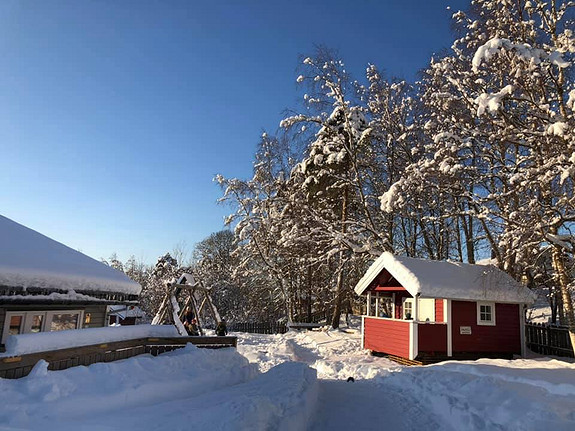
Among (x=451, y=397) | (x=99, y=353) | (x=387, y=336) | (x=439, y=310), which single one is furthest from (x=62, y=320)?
(x=439, y=310)

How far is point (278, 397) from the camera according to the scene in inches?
305

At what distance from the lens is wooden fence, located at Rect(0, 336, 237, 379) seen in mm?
6762

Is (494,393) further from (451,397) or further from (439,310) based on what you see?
(439,310)

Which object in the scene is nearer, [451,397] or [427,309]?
[451,397]

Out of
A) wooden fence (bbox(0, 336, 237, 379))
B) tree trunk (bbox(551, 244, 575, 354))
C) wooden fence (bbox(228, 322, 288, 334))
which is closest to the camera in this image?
wooden fence (bbox(0, 336, 237, 379))

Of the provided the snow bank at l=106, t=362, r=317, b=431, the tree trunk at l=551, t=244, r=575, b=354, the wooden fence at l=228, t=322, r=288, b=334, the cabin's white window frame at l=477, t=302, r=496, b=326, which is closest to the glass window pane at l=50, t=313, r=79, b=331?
the snow bank at l=106, t=362, r=317, b=431

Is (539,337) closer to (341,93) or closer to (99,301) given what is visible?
(341,93)

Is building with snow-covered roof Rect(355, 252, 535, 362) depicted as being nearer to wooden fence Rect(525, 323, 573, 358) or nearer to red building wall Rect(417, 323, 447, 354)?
red building wall Rect(417, 323, 447, 354)

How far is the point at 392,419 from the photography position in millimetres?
8336

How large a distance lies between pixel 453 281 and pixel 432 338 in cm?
235

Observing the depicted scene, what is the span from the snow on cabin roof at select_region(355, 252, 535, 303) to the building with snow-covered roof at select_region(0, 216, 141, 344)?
981 centimetres

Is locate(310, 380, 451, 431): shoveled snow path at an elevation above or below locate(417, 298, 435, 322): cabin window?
below

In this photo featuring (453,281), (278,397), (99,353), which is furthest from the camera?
(453,281)

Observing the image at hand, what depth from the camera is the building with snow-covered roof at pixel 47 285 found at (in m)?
9.16
